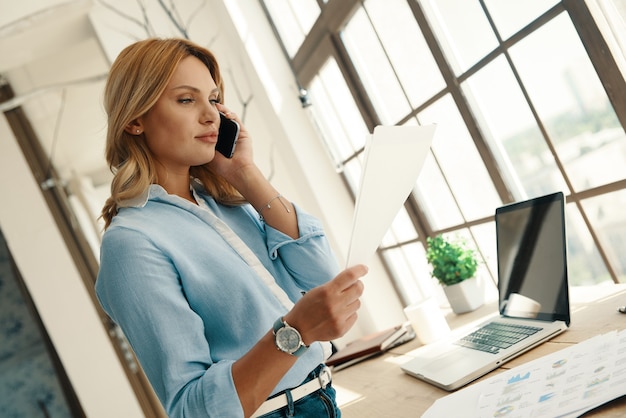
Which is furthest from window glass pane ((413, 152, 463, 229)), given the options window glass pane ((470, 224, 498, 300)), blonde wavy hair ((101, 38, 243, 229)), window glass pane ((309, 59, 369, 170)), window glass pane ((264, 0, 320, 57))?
blonde wavy hair ((101, 38, 243, 229))

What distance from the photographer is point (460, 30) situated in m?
1.72

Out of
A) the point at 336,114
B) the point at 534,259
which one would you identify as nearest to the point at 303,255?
the point at 534,259

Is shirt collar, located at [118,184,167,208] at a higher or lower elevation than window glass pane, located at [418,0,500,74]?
lower

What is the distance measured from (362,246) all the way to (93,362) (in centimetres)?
376

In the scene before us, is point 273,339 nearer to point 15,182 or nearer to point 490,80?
point 490,80

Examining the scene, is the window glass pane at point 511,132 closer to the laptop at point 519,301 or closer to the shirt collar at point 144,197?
the laptop at point 519,301

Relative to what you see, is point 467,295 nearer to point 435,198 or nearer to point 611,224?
point 435,198

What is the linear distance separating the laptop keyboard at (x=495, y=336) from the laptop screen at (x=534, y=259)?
0.05m

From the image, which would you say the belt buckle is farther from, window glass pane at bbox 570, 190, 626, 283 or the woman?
window glass pane at bbox 570, 190, 626, 283

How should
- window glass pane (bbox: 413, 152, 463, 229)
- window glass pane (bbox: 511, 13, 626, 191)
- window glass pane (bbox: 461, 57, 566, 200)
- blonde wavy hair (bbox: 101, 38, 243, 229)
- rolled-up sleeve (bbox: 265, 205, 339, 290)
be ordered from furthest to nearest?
window glass pane (bbox: 413, 152, 463, 229), window glass pane (bbox: 461, 57, 566, 200), window glass pane (bbox: 511, 13, 626, 191), rolled-up sleeve (bbox: 265, 205, 339, 290), blonde wavy hair (bbox: 101, 38, 243, 229)

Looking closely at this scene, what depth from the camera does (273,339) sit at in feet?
2.82

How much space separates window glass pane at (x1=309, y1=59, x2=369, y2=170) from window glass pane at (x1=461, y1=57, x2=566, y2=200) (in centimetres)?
80

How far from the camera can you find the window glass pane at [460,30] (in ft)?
5.29

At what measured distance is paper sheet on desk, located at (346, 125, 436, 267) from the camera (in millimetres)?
841
